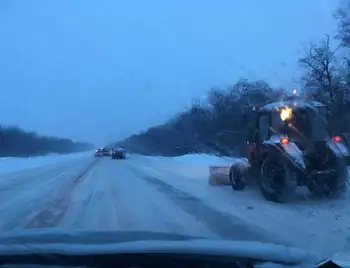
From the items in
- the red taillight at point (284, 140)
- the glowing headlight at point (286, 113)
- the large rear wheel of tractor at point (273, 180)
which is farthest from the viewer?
the glowing headlight at point (286, 113)

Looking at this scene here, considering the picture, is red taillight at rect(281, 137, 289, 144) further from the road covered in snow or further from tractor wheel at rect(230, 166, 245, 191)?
tractor wheel at rect(230, 166, 245, 191)

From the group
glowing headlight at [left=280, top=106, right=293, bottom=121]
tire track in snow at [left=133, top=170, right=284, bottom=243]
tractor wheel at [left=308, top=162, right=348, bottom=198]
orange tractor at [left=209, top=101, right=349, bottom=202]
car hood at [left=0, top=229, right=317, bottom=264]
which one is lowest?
tire track in snow at [left=133, top=170, right=284, bottom=243]

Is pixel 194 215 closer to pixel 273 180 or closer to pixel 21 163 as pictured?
pixel 273 180

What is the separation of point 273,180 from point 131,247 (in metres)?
11.7

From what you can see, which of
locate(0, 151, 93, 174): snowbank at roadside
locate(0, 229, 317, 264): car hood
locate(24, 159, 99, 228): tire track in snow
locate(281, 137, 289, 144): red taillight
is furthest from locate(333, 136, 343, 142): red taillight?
locate(0, 151, 93, 174): snowbank at roadside

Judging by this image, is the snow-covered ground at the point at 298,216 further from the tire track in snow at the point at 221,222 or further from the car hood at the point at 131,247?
→ the car hood at the point at 131,247

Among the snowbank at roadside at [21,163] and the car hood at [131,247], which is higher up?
the snowbank at roadside at [21,163]

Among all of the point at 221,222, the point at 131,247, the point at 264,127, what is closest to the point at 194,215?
the point at 221,222

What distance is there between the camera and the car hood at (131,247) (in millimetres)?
5121

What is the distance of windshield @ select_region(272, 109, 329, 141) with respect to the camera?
1672 centimetres

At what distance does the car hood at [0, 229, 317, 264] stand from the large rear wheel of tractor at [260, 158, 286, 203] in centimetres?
1047

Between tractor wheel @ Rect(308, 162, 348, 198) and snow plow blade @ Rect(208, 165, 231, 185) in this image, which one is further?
snow plow blade @ Rect(208, 165, 231, 185)

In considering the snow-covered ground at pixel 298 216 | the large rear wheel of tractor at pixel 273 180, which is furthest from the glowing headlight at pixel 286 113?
the snow-covered ground at pixel 298 216

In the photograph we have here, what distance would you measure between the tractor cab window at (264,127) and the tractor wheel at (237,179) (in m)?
2.14
